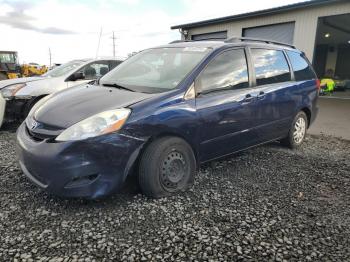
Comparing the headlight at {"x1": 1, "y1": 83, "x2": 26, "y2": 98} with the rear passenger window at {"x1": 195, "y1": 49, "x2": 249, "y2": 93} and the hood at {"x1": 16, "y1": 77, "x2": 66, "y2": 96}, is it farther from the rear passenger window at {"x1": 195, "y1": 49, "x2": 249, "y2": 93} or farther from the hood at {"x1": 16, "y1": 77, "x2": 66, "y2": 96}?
the rear passenger window at {"x1": 195, "y1": 49, "x2": 249, "y2": 93}

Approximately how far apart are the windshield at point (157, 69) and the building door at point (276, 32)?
34.8 feet

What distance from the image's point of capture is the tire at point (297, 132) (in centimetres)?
516

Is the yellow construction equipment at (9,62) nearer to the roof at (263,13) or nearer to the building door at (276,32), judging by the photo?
the roof at (263,13)

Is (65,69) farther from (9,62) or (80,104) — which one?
(9,62)

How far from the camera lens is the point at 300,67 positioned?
5227 mm

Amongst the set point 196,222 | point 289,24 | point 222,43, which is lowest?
point 196,222

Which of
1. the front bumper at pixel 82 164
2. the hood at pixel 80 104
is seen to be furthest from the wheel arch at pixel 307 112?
the front bumper at pixel 82 164

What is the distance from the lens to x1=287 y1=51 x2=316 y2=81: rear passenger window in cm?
507

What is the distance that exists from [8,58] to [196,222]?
21.1m

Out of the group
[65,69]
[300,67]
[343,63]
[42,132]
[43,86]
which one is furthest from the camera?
[343,63]

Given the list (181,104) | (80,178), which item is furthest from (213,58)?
(80,178)

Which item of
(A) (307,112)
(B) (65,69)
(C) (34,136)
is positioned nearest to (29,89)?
(B) (65,69)

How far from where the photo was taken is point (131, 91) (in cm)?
344

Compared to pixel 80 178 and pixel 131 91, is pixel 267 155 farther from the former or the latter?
pixel 80 178
